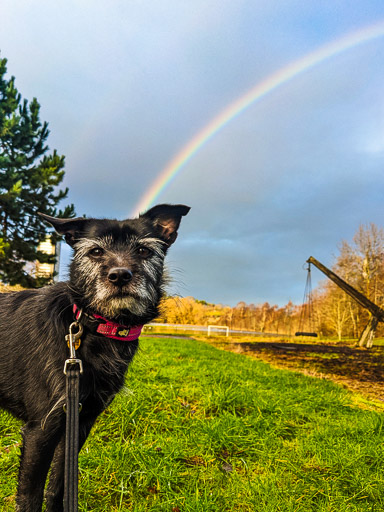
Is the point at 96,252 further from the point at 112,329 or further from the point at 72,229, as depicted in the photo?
the point at 112,329

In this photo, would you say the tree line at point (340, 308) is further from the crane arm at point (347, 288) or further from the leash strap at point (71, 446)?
the leash strap at point (71, 446)

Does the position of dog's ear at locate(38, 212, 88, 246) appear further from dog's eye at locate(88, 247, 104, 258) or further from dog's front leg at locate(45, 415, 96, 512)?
dog's front leg at locate(45, 415, 96, 512)

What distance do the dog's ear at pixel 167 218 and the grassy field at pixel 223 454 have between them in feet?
4.65

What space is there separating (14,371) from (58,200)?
22360 mm

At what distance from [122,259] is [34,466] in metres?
1.45

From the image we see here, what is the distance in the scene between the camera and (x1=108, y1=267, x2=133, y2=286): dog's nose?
218cm

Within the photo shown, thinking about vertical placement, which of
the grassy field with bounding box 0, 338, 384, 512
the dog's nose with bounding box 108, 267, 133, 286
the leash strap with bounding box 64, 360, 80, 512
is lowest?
the grassy field with bounding box 0, 338, 384, 512

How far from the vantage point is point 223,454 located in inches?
140

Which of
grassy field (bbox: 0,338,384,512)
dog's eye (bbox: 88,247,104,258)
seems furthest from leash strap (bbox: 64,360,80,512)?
grassy field (bbox: 0,338,384,512)

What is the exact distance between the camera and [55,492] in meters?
2.39

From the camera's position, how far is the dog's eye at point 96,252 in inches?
96.8

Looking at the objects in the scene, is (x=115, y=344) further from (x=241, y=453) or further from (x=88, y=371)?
(x=241, y=453)

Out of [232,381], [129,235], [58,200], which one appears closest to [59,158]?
[58,200]

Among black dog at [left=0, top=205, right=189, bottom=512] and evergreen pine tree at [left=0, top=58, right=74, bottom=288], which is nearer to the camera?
black dog at [left=0, top=205, right=189, bottom=512]
